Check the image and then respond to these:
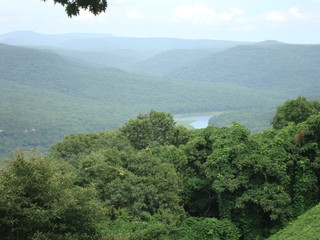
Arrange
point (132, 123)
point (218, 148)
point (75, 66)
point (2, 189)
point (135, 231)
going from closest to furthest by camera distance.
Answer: point (2, 189), point (135, 231), point (218, 148), point (132, 123), point (75, 66)

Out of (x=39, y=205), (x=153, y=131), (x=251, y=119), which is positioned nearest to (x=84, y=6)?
(x=39, y=205)

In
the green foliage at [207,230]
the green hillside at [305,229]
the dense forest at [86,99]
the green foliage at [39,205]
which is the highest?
the green foliage at [39,205]

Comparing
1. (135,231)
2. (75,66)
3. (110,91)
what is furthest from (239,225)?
(75,66)

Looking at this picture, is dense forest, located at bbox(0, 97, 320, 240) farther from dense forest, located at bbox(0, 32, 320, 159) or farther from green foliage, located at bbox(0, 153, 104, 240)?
dense forest, located at bbox(0, 32, 320, 159)

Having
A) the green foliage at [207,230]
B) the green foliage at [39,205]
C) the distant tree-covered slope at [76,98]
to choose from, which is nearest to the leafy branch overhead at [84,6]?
the green foliage at [39,205]

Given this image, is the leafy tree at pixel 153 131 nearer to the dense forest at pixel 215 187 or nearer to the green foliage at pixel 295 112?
the dense forest at pixel 215 187

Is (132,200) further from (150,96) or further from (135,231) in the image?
(150,96)
